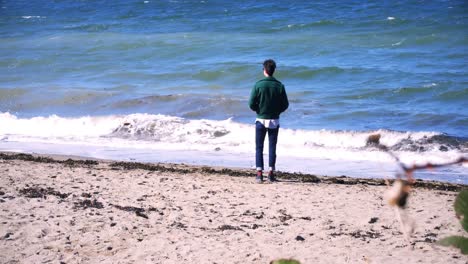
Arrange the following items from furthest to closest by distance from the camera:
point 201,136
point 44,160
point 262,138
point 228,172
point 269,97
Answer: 1. point 201,136
2. point 44,160
3. point 228,172
4. point 262,138
5. point 269,97

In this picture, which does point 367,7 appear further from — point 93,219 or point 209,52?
point 93,219

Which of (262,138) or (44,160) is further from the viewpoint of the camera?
(44,160)

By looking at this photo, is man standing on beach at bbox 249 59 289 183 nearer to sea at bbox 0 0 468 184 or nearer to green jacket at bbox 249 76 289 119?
green jacket at bbox 249 76 289 119

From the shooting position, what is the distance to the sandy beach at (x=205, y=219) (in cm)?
631

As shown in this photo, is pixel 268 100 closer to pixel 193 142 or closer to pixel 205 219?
pixel 205 219

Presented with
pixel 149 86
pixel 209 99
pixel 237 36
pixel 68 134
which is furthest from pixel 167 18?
pixel 68 134

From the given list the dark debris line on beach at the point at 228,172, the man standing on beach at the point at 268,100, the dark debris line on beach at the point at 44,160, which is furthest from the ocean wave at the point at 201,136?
the man standing on beach at the point at 268,100

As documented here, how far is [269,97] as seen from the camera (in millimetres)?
9312

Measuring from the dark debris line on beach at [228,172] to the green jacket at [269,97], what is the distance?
1182 mm

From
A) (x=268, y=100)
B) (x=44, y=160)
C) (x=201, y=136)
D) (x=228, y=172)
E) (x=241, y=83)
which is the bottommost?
(x=228, y=172)

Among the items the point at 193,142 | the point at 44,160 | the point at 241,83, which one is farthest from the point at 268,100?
the point at 241,83

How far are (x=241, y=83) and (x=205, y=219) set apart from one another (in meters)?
14.5

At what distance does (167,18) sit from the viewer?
36.9 m

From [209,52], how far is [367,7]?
11429 millimetres
